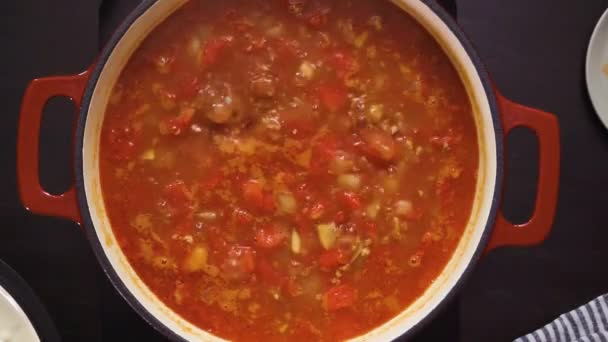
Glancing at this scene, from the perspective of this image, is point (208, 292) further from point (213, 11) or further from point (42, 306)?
point (213, 11)

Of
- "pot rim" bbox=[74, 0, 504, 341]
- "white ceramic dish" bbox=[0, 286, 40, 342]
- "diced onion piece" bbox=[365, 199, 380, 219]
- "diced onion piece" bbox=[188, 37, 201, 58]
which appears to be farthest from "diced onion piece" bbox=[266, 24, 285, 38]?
"white ceramic dish" bbox=[0, 286, 40, 342]

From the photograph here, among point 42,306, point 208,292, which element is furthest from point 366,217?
point 42,306

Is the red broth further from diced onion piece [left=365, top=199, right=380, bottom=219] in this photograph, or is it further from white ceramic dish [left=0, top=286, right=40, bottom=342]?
white ceramic dish [left=0, top=286, right=40, bottom=342]

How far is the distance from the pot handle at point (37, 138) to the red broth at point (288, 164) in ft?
0.33

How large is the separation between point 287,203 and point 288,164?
103mm

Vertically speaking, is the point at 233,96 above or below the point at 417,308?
above

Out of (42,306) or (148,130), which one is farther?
(42,306)

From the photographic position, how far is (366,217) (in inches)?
81.6

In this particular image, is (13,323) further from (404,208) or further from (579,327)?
(579,327)

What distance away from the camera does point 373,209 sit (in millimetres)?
2068

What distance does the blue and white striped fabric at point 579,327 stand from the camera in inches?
91.7

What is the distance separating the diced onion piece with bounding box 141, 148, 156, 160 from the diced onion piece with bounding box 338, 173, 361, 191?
49 cm

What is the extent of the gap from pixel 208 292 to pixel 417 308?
560 mm

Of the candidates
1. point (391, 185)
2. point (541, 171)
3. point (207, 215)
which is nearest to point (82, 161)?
point (207, 215)
